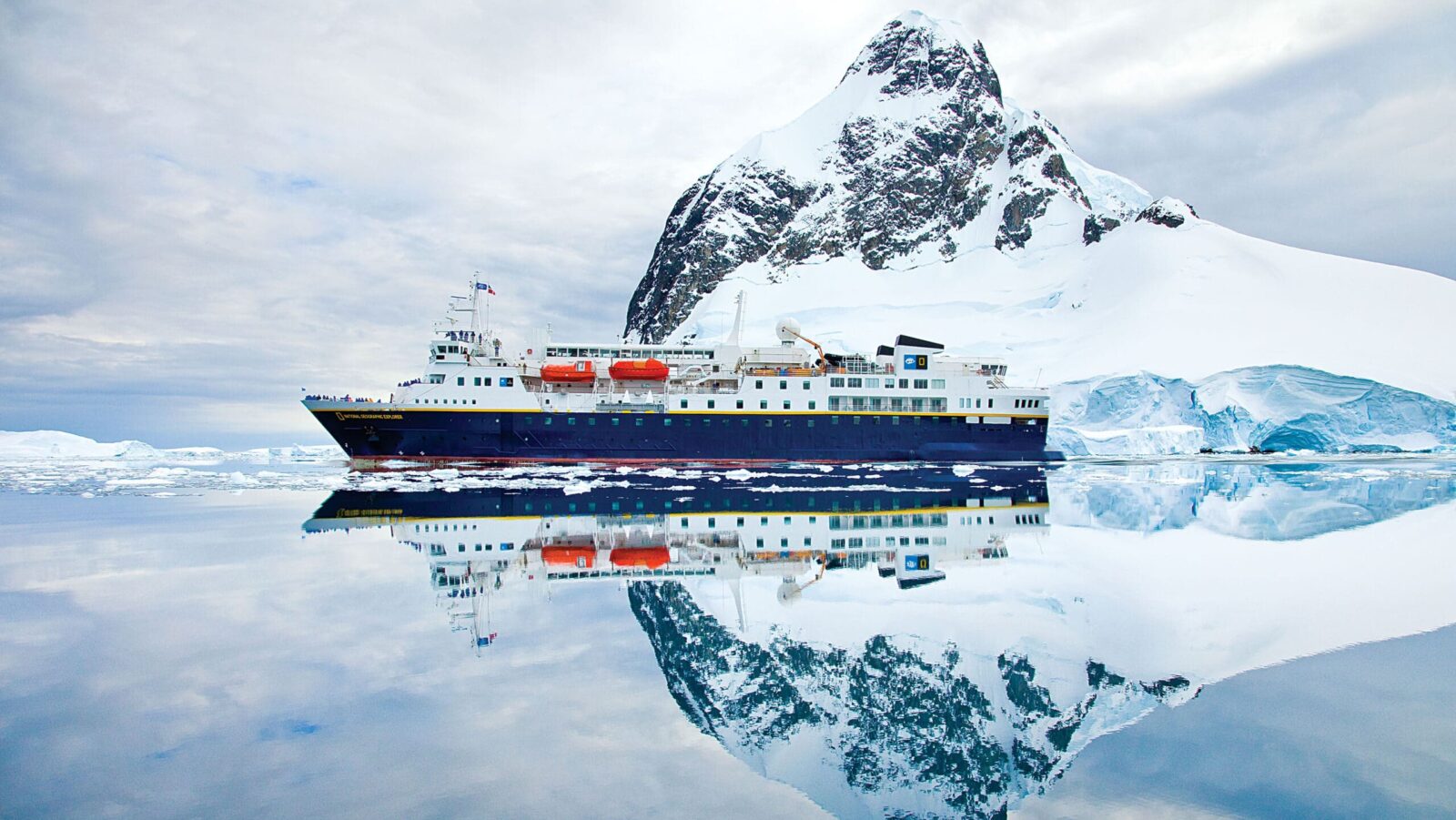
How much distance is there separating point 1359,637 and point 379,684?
9469 millimetres

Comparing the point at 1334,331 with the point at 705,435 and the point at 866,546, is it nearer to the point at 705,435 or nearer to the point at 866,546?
the point at 705,435

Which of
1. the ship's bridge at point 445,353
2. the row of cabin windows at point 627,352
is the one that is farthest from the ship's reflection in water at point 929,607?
the row of cabin windows at point 627,352

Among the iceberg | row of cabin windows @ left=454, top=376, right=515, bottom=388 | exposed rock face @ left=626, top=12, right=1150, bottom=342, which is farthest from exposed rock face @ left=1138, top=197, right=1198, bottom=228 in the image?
row of cabin windows @ left=454, top=376, right=515, bottom=388

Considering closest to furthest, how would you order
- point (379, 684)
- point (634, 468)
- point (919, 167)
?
point (379, 684) → point (634, 468) → point (919, 167)

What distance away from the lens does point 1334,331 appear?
59.1 m

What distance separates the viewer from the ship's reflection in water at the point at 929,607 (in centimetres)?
546

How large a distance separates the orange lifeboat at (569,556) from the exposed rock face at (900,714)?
177 inches

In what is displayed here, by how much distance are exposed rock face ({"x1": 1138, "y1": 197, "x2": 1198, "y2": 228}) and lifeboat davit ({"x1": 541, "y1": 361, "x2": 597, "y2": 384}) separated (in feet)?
248

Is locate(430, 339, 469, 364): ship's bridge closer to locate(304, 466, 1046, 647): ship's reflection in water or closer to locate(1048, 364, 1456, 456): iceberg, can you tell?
locate(304, 466, 1046, 647): ship's reflection in water

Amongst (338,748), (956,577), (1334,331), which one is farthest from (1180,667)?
(1334,331)

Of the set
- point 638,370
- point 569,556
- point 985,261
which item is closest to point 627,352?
point 638,370

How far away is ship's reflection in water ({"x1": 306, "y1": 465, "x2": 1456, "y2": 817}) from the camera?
215 inches

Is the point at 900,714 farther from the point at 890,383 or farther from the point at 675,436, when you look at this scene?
the point at 890,383

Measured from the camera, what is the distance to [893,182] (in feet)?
378
